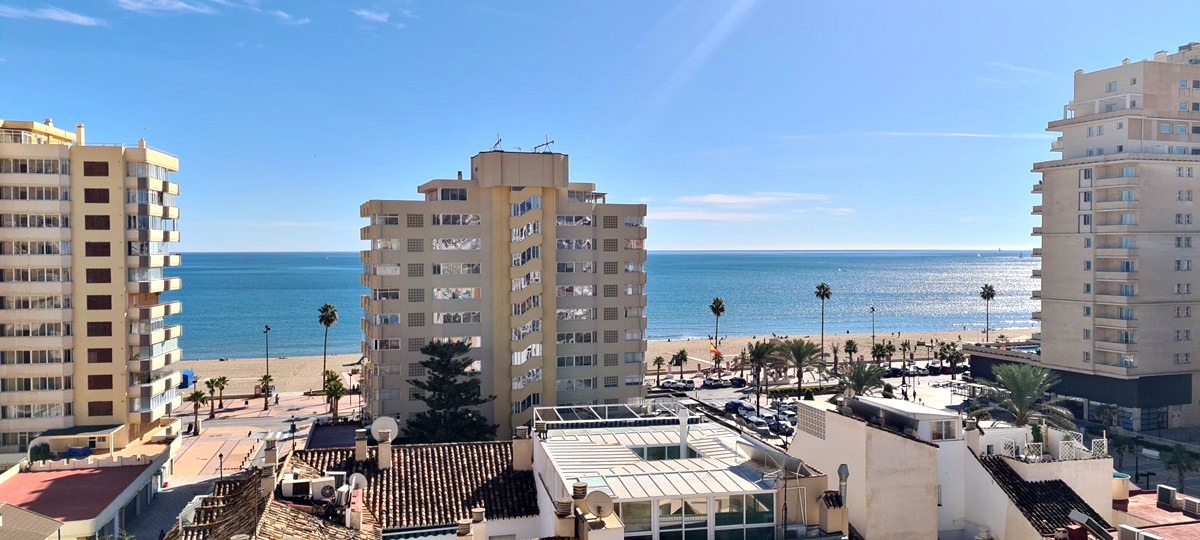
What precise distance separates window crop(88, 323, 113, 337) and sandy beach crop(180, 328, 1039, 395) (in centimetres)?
3783

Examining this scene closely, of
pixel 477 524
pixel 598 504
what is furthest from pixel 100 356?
pixel 598 504

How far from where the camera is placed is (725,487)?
20109mm

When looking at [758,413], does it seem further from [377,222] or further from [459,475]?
[459,475]

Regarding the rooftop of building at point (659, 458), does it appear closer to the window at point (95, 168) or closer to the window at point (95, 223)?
the window at point (95, 223)

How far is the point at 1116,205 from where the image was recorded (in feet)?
212

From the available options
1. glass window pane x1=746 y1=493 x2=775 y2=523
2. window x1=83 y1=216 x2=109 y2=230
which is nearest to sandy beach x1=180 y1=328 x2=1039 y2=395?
window x1=83 y1=216 x2=109 y2=230

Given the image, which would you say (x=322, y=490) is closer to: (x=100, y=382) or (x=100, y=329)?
(x=100, y=329)

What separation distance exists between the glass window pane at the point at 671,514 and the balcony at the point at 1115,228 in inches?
2331

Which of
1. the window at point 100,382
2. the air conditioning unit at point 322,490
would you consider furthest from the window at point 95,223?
the air conditioning unit at point 322,490

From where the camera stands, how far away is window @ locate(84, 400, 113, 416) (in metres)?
53.3

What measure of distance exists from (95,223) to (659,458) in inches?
1736

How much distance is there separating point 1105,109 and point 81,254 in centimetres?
7481

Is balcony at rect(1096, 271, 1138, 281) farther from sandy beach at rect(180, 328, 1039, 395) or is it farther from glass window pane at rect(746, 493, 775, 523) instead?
glass window pane at rect(746, 493, 775, 523)

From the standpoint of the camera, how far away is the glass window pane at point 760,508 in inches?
776
